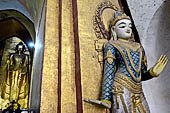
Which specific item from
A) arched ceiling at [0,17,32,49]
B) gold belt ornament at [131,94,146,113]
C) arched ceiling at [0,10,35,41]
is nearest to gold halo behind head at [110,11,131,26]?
gold belt ornament at [131,94,146,113]

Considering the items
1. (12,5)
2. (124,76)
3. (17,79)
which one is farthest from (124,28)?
(17,79)

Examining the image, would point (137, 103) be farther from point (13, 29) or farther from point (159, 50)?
point (13, 29)

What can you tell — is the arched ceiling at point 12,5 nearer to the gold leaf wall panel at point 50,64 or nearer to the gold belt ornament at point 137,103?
the gold leaf wall panel at point 50,64

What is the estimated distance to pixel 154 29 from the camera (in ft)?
7.56

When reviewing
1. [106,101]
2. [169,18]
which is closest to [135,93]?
[106,101]

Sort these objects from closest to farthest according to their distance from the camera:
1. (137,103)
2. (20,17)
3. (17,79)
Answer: (137,103) < (20,17) < (17,79)

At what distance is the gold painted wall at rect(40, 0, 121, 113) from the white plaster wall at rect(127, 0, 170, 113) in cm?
72

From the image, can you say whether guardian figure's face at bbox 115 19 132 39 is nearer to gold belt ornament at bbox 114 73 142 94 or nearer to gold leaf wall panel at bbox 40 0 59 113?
gold belt ornament at bbox 114 73 142 94

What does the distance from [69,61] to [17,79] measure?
216 inches

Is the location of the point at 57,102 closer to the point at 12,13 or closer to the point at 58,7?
the point at 58,7

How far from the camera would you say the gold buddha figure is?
6.24 meters

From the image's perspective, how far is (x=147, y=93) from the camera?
6.82 ft

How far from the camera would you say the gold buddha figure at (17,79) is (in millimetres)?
6238

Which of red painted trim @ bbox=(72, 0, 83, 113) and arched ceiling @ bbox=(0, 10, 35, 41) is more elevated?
arched ceiling @ bbox=(0, 10, 35, 41)
